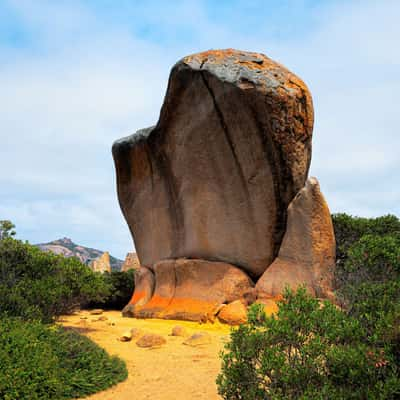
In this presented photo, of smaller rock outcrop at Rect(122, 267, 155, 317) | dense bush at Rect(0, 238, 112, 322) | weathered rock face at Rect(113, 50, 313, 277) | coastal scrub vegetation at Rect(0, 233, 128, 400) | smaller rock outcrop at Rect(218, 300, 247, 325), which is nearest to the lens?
coastal scrub vegetation at Rect(0, 233, 128, 400)

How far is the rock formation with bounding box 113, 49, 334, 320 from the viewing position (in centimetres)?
1107

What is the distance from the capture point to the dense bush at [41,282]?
8734mm

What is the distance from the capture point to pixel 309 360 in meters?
3.52

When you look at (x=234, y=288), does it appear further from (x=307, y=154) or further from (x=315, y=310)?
(x=315, y=310)

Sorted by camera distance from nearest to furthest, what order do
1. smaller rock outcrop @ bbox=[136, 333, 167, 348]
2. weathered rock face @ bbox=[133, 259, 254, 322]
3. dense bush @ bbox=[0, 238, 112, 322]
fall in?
smaller rock outcrop @ bbox=[136, 333, 167, 348] → dense bush @ bbox=[0, 238, 112, 322] → weathered rock face @ bbox=[133, 259, 254, 322]

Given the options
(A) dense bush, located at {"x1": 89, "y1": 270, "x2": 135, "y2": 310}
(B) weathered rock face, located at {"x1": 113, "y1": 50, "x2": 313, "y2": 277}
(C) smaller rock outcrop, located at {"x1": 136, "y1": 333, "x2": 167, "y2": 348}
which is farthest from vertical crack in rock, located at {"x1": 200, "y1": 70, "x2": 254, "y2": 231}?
(A) dense bush, located at {"x1": 89, "y1": 270, "x2": 135, "y2": 310}

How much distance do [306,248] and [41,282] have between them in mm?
6243

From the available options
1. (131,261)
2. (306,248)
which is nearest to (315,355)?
(306,248)

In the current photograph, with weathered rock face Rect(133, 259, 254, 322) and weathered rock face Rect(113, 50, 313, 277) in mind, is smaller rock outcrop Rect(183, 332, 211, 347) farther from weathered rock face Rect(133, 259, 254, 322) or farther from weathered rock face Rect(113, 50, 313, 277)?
weathered rock face Rect(113, 50, 313, 277)

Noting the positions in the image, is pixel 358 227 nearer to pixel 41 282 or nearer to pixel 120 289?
pixel 120 289

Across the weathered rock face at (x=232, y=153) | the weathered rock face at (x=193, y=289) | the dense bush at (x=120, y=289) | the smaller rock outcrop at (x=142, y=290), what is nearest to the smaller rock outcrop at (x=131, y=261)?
the dense bush at (x=120, y=289)

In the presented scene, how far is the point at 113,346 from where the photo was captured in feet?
28.9

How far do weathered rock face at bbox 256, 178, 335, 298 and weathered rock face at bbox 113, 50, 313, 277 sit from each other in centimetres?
46

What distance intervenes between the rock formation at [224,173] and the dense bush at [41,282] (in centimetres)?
307
